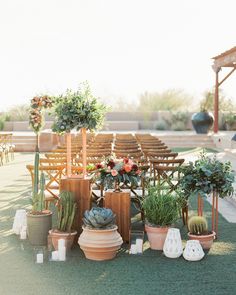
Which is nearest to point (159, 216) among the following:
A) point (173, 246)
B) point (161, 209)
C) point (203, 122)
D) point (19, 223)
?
point (161, 209)

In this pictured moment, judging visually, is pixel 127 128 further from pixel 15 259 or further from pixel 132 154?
pixel 15 259

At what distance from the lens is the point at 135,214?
895cm

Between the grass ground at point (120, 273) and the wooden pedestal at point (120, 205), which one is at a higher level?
the wooden pedestal at point (120, 205)

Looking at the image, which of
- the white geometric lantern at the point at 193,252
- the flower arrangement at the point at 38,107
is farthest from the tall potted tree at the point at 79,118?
the white geometric lantern at the point at 193,252

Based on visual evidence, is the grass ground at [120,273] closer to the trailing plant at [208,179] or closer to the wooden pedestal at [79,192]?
the wooden pedestal at [79,192]

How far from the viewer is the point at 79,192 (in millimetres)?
7234

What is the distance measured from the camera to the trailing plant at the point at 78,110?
7.24m

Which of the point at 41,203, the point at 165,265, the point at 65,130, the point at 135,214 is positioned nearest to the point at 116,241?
the point at 165,265

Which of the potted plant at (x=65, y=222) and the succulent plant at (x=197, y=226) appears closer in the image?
the potted plant at (x=65, y=222)

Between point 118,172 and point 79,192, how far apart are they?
537 mm

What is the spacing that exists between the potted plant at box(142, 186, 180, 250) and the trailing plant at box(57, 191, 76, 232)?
0.82 m

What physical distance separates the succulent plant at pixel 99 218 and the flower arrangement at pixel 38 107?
59.1 inches

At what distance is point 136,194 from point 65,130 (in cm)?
154

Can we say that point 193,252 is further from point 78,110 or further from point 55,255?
point 78,110
